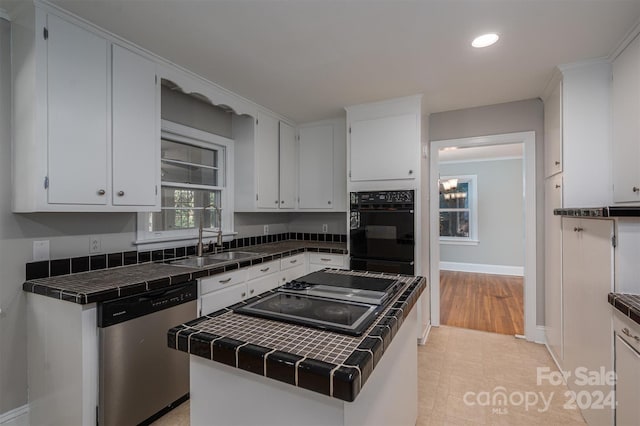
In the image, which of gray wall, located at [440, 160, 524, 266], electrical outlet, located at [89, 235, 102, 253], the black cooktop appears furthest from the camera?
gray wall, located at [440, 160, 524, 266]

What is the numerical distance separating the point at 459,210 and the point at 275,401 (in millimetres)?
6573

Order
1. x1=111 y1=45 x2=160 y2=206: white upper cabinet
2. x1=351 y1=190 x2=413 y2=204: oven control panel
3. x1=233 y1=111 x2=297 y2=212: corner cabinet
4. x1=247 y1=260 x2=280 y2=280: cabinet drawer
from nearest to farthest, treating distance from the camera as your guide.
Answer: x1=111 y1=45 x2=160 y2=206: white upper cabinet → x1=247 y1=260 x2=280 y2=280: cabinet drawer → x1=351 y1=190 x2=413 y2=204: oven control panel → x1=233 y1=111 x2=297 y2=212: corner cabinet

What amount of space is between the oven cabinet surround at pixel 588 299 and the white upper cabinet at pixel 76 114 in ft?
9.81

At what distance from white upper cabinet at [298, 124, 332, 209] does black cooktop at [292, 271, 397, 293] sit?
195 centimetres

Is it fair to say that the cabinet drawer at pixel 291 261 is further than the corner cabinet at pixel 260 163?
No

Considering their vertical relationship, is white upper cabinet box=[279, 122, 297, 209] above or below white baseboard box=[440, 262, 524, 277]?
above

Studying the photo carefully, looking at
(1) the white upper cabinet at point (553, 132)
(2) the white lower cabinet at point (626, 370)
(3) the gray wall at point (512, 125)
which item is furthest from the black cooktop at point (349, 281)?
(3) the gray wall at point (512, 125)

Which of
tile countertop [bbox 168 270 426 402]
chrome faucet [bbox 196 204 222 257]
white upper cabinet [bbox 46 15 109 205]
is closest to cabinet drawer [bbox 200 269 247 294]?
chrome faucet [bbox 196 204 222 257]

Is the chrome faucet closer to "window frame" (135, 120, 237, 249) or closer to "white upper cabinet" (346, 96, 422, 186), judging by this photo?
"window frame" (135, 120, 237, 249)

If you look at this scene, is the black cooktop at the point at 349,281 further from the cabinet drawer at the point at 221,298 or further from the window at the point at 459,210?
the window at the point at 459,210

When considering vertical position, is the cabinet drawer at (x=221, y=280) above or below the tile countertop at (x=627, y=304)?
below

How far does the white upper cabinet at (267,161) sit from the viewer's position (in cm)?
333

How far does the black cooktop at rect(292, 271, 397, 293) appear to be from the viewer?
157 cm

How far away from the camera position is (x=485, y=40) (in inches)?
79.0
